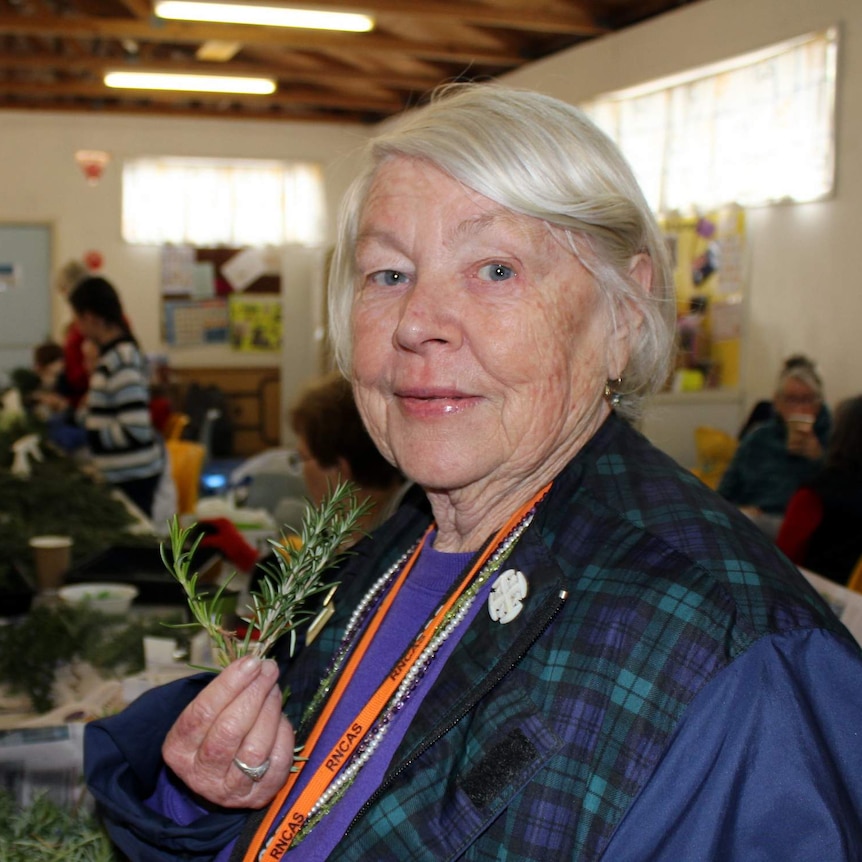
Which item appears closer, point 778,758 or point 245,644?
point 778,758

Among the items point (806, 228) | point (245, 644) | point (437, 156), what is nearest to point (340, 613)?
→ point (245, 644)

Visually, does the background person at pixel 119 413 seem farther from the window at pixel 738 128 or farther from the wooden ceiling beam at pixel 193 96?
the wooden ceiling beam at pixel 193 96

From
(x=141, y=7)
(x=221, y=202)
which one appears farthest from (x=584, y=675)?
(x=221, y=202)

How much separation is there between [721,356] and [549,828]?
618 cm

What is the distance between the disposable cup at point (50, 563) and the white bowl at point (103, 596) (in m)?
0.31

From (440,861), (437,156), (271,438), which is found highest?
(437,156)

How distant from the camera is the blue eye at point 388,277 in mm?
1140

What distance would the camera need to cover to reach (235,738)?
3.33 ft

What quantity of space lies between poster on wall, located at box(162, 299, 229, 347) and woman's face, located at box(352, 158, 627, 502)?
10806 mm

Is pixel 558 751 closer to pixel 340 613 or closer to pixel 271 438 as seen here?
pixel 340 613

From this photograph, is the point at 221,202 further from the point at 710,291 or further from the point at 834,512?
the point at 834,512

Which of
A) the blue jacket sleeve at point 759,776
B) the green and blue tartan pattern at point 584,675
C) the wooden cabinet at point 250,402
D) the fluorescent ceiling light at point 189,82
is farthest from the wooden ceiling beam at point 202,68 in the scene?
the blue jacket sleeve at point 759,776

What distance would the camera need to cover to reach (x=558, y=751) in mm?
882

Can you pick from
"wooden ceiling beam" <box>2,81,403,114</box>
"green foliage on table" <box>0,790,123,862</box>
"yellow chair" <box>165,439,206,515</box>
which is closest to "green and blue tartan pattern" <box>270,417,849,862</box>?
"green foliage on table" <box>0,790,123,862</box>
